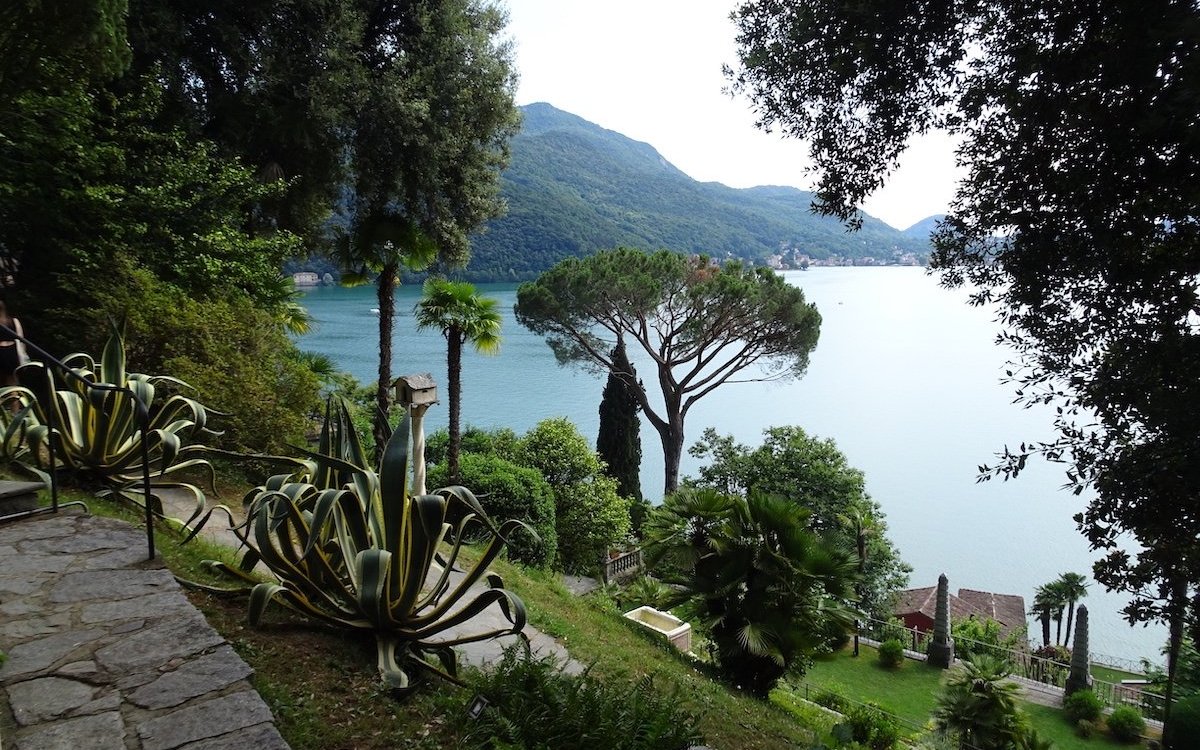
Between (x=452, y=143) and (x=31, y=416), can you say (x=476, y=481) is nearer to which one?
(x=452, y=143)

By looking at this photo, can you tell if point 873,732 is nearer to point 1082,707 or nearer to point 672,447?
point 1082,707

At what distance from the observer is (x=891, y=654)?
16734 millimetres

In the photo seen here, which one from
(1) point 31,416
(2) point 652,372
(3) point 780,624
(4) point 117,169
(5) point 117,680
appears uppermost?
(4) point 117,169

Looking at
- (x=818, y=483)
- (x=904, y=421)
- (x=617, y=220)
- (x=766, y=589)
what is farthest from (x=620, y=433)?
(x=617, y=220)

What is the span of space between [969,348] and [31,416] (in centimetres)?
7453

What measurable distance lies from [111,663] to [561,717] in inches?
59.0

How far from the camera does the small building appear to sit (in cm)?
2434

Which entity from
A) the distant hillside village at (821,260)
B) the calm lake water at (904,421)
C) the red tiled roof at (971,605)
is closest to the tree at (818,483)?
the red tiled roof at (971,605)

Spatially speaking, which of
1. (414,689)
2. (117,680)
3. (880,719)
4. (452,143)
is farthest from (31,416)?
(880,719)

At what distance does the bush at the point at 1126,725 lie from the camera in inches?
536

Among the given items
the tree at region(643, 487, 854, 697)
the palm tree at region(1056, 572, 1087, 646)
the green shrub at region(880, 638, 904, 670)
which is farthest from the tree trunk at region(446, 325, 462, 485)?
the palm tree at region(1056, 572, 1087, 646)

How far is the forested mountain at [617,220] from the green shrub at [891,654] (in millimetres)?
30612

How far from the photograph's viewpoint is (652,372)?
61.4 meters

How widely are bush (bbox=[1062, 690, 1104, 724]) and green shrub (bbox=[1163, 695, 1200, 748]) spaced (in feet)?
9.41
